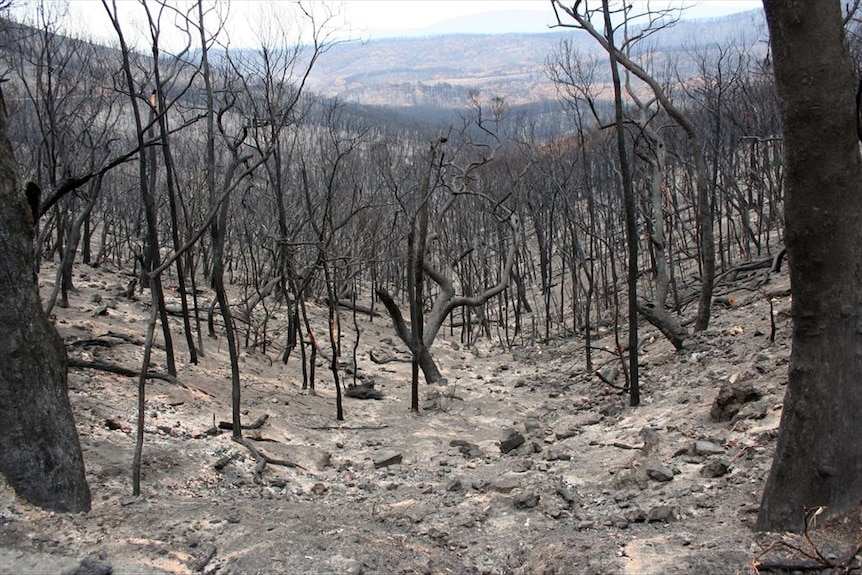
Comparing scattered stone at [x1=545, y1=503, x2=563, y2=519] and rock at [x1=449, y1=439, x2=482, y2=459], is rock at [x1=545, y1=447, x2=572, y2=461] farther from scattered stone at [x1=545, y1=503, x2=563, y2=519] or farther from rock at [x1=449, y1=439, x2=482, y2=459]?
scattered stone at [x1=545, y1=503, x2=563, y2=519]

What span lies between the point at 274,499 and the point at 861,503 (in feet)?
14.7

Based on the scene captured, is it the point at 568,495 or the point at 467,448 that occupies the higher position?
the point at 568,495

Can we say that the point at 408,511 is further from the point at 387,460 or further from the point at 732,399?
the point at 732,399

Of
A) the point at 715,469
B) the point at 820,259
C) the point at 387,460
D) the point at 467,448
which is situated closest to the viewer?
the point at 820,259

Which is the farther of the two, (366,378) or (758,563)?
(366,378)

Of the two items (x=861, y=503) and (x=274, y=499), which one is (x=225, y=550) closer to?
(x=274, y=499)

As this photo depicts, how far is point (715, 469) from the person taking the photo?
5184 millimetres

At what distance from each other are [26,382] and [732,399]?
19.4 feet

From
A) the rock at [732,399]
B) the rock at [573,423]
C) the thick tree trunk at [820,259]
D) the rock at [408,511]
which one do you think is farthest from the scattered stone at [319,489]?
the thick tree trunk at [820,259]

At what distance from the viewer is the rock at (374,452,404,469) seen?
7.46m

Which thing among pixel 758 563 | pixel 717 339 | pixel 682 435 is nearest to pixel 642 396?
pixel 717 339

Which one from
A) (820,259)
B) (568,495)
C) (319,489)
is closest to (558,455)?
(568,495)

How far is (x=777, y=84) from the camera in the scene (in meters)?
3.45

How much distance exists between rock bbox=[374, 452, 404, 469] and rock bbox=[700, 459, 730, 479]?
135 inches
